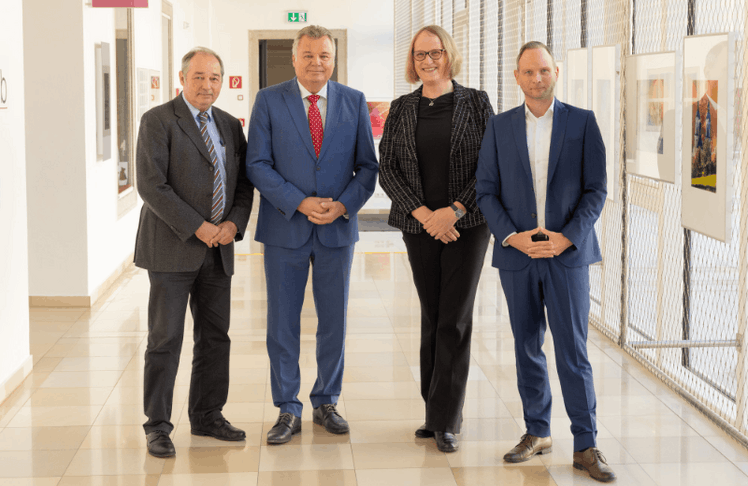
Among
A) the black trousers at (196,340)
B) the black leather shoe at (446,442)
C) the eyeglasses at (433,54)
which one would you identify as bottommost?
the black leather shoe at (446,442)

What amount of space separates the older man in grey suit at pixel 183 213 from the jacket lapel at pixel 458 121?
94 centimetres

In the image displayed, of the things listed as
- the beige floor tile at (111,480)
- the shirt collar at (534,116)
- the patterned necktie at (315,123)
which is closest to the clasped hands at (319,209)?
the patterned necktie at (315,123)

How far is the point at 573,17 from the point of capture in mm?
6328

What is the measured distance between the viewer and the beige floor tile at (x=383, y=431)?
380 cm

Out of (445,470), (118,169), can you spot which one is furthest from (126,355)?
(118,169)

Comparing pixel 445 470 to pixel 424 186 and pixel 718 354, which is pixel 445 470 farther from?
pixel 718 354

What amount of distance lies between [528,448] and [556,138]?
1.30 metres

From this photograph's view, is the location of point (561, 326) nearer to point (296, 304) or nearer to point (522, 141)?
point (522, 141)

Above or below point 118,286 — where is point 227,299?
above

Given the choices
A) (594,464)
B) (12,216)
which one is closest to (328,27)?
(12,216)

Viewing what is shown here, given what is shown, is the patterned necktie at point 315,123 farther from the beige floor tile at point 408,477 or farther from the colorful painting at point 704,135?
the colorful painting at point 704,135

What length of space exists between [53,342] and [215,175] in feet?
8.58

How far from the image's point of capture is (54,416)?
411 cm

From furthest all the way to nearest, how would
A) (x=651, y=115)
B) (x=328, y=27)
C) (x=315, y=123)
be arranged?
1. (x=328, y=27)
2. (x=651, y=115)
3. (x=315, y=123)
